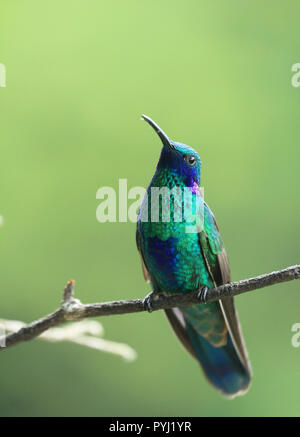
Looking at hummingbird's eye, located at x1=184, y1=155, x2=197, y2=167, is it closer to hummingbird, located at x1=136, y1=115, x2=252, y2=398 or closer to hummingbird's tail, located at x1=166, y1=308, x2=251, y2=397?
hummingbird, located at x1=136, y1=115, x2=252, y2=398

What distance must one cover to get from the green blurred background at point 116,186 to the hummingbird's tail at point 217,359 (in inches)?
86.0

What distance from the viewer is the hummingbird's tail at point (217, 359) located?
3.99 metres

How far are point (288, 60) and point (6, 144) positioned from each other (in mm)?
3097

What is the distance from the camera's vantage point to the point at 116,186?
245 inches

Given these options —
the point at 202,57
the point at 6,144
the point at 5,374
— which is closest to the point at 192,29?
the point at 202,57

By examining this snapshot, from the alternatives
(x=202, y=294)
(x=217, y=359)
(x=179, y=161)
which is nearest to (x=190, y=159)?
(x=179, y=161)

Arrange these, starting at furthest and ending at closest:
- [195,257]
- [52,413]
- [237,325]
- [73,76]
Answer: [73,76]
[52,413]
[237,325]
[195,257]

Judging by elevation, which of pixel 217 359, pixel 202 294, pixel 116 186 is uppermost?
pixel 116 186

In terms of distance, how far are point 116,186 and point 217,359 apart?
A: 2597mm

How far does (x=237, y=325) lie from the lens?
3625 millimetres

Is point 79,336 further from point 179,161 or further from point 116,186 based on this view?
point 116,186

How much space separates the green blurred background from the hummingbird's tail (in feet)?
7.16

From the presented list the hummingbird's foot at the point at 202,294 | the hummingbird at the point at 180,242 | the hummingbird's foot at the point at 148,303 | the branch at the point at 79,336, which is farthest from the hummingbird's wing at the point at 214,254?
the branch at the point at 79,336

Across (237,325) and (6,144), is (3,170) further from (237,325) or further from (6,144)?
(237,325)
